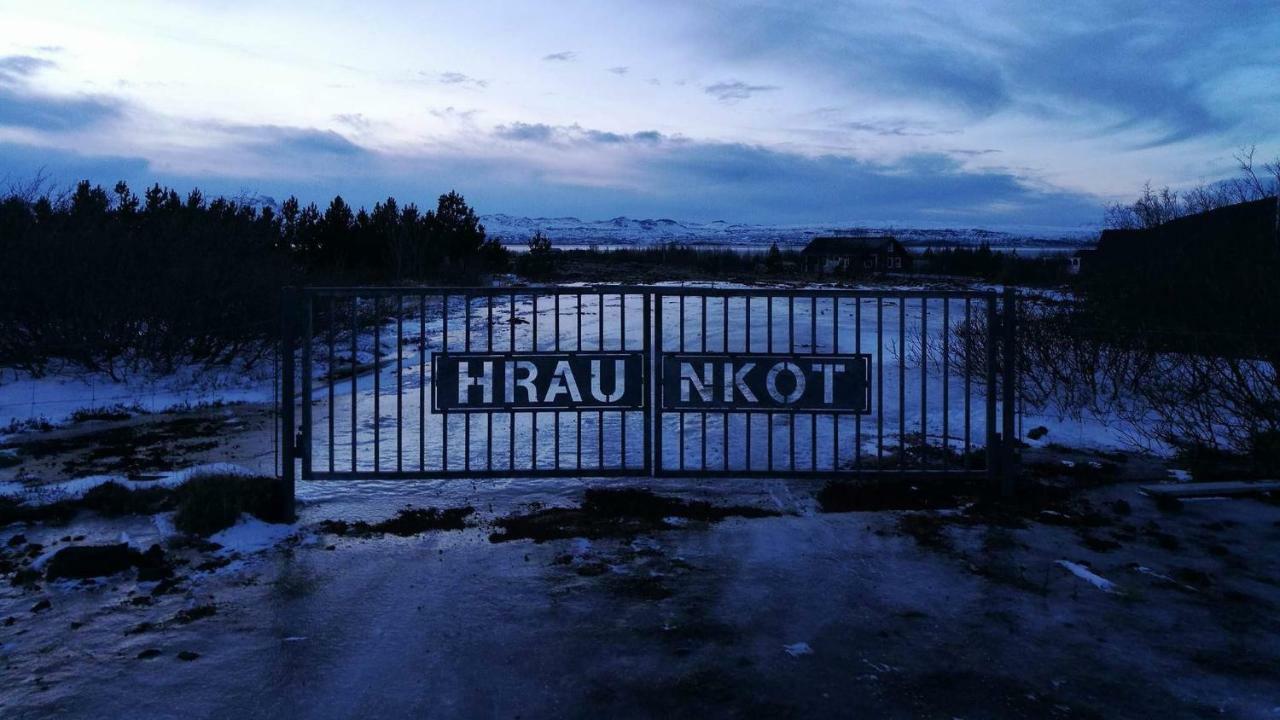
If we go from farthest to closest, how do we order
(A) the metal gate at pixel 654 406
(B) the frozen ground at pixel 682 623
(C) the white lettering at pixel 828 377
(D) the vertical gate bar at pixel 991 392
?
(D) the vertical gate bar at pixel 991 392
(C) the white lettering at pixel 828 377
(A) the metal gate at pixel 654 406
(B) the frozen ground at pixel 682 623

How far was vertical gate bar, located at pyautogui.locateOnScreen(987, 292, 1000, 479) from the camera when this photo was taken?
277 inches

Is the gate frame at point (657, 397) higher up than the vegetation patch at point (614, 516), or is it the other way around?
the gate frame at point (657, 397)

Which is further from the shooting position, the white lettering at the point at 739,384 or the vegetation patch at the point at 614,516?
the white lettering at the point at 739,384

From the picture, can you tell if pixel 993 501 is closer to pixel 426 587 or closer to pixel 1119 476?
pixel 1119 476

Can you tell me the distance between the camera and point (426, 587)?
207 inches

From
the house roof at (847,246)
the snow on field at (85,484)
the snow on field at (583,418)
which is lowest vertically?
the snow on field at (85,484)

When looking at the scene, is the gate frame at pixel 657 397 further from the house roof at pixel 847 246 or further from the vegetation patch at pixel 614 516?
the house roof at pixel 847 246

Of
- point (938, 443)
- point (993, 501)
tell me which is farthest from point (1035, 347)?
point (993, 501)

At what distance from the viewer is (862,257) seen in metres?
104

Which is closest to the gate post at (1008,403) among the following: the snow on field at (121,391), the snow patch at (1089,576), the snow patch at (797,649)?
the snow patch at (1089,576)

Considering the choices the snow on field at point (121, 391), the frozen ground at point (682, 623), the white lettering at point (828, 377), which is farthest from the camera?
the snow on field at point (121, 391)

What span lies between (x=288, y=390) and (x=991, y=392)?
5.54m

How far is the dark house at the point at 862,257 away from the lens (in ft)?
332

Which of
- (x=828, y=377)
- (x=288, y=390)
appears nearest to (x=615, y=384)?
(x=288, y=390)
